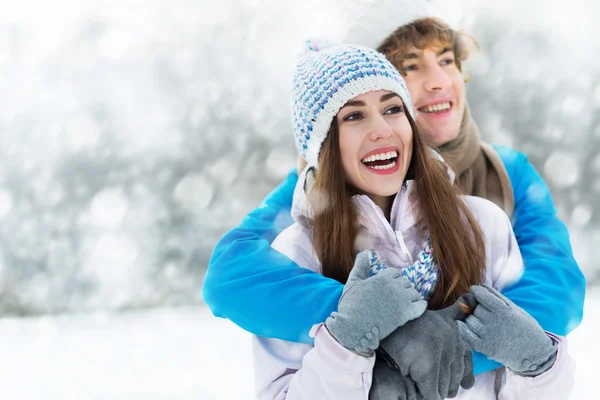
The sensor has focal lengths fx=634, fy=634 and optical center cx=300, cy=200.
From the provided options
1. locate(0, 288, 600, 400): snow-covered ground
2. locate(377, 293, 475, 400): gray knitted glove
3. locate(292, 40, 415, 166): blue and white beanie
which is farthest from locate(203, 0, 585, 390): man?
locate(0, 288, 600, 400): snow-covered ground

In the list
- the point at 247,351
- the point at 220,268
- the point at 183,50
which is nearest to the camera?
the point at 220,268

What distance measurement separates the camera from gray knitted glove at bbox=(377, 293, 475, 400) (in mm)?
842

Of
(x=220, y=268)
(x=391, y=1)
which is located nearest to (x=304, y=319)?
(x=220, y=268)

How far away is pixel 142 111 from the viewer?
2.99 metres

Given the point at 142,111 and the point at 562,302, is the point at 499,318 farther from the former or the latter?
the point at 142,111

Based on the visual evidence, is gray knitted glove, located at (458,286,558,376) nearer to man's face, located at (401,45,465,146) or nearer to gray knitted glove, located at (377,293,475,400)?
gray knitted glove, located at (377,293,475,400)

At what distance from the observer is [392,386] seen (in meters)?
0.87

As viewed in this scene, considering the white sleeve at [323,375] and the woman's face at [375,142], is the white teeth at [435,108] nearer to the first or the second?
the woman's face at [375,142]

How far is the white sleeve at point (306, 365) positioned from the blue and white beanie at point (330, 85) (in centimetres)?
16

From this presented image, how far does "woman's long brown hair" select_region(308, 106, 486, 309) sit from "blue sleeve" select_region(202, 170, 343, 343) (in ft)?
0.20

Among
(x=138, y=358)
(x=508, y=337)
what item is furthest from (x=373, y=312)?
(x=138, y=358)

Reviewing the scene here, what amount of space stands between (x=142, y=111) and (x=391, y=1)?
6.21 ft

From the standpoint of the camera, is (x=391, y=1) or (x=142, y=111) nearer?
(x=391, y=1)

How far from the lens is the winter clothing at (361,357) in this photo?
852mm
